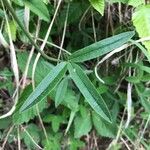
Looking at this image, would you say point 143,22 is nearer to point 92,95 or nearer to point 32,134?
point 92,95

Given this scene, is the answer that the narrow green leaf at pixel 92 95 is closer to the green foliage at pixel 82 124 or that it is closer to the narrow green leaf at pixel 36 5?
the narrow green leaf at pixel 36 5

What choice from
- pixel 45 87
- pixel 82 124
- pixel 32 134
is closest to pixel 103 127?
pixel 82 124

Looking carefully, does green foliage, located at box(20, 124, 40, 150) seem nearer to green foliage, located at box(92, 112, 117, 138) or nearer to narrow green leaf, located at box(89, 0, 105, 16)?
green foliage, located at box(92, 112, 117, 138)

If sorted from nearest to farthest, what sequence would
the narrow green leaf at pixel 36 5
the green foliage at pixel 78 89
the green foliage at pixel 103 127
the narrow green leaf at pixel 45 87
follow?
the narrow green leaf at pixel 45 87, the narrow green leaf at pixel 36 5, the green foliage at pixel 78 89, the green foliage at pixel 103 127

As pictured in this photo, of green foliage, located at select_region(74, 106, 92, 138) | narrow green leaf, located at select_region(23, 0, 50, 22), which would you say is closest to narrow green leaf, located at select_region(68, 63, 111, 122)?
narrow green leaf, located at select_region(23, 0, 50, 22)

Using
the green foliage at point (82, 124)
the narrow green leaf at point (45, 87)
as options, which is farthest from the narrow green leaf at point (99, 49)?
the green foliage at point (82, 124)

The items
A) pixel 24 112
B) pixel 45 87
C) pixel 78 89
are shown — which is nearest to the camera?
pixel 45 87
